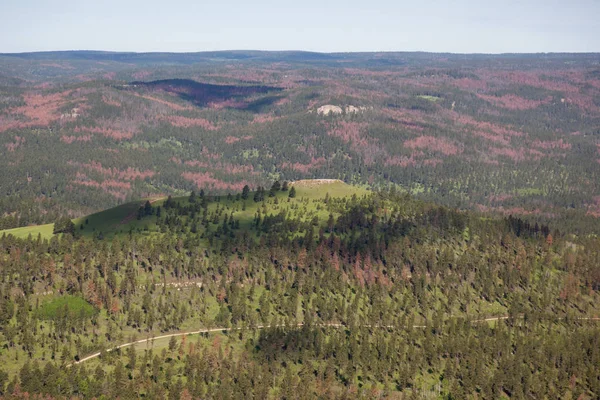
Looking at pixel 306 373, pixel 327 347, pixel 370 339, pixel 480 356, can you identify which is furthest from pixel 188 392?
pixel 480 356

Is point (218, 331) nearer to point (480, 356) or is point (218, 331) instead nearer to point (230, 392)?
point (230, 392)

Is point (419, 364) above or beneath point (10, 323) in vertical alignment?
beneath

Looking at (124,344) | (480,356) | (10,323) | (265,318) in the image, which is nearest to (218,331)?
(265,318)

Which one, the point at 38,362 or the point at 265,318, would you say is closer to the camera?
the point at 38,362

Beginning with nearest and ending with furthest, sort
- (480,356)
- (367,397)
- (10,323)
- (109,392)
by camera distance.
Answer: (109,392), (367,397), (10,323), (480,356)

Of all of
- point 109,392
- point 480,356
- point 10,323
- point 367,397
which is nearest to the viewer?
point 109,392

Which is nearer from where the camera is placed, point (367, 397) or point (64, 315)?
point (367, 397)

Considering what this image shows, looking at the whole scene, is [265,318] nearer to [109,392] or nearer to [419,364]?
[419,364]

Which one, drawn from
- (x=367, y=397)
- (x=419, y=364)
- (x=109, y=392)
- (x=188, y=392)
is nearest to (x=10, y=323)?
(x=109, y=392)
